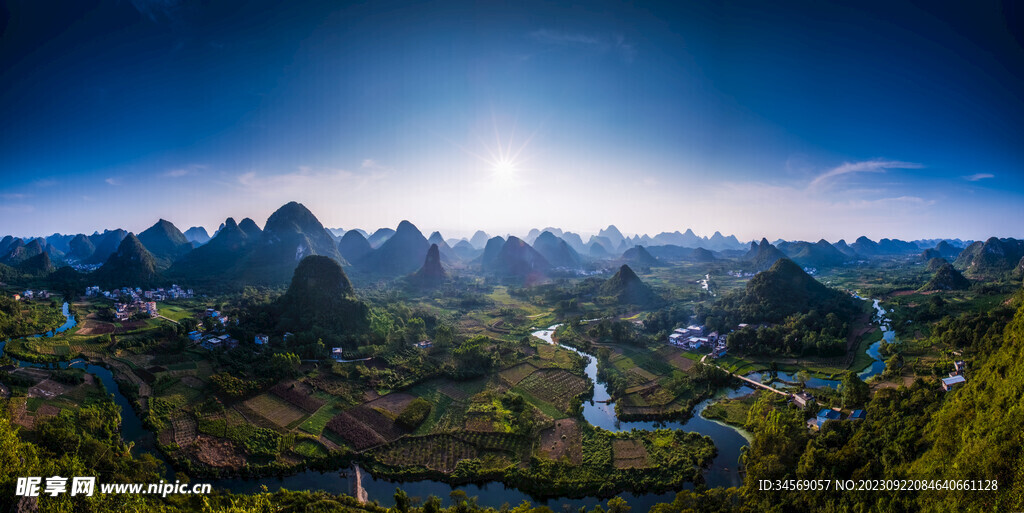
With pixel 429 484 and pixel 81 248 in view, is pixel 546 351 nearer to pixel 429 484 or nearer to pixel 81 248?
pixel 429 484

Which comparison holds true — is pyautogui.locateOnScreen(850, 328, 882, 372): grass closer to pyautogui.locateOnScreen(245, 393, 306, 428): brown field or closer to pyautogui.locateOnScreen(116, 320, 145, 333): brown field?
pyautogui.locateOnScreen(245, 393, 306, 428): brown field

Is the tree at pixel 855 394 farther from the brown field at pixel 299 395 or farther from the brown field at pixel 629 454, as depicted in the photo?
the brown field at pixel 299 395

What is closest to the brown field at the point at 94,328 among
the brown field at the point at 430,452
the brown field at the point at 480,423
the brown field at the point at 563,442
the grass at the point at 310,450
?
the grass at the point at 310,450

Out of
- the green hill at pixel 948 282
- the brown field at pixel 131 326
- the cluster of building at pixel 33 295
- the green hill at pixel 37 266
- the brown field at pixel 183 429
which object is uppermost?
the green hill at pixel 948 282

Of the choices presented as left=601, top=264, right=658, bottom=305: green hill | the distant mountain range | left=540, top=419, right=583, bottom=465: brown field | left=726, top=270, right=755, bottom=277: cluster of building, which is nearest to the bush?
left=540, top=419, right=583, bottom=465: brown field

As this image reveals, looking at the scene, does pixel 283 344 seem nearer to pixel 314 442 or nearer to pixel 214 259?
pixel 314 442
